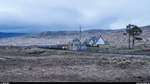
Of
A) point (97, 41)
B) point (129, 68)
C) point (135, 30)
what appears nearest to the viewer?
point (129, 68)

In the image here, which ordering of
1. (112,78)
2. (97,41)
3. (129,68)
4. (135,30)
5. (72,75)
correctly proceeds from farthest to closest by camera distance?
(97,41) → (135,30) → (129,68) → (72,75) → (112,78)

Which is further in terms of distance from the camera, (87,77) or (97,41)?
(97,41)

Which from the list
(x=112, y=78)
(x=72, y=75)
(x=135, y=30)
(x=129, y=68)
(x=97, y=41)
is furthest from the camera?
(x=97, y=41)

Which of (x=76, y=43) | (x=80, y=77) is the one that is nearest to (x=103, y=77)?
(x=80, y=77)

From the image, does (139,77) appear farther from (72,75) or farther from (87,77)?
A: (72,75)

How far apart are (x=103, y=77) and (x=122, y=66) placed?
16.5 feet

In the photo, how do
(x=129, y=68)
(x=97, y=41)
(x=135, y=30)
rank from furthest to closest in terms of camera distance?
1. (x=97, y=41)
2. (x=135, y=30)
3. (x=129, y=68)

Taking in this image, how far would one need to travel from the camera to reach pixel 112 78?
530 inches

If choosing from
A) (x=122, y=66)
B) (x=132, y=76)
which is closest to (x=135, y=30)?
(x=122, y=66)

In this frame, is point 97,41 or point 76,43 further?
point 97,41

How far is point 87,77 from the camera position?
13.7 metres

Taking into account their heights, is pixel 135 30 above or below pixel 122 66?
above

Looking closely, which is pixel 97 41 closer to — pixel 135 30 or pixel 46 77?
pixel 135 30

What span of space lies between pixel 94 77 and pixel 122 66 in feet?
17.7
